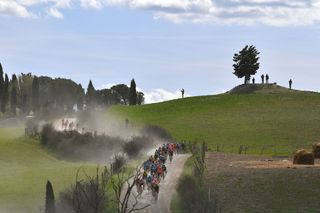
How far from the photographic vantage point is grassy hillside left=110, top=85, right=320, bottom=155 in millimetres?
106750

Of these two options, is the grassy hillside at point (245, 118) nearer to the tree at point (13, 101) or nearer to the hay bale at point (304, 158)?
the hay bale at point (304, 158)

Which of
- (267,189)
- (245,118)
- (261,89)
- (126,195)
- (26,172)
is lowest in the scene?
(26,172)

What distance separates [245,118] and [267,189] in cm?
7956

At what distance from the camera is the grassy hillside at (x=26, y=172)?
206ft

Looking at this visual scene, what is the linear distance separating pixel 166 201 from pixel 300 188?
34.3 feet

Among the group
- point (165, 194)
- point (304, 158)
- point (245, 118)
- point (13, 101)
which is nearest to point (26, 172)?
point (165, 194)

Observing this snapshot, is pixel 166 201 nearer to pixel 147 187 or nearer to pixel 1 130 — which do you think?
pixel 147 187

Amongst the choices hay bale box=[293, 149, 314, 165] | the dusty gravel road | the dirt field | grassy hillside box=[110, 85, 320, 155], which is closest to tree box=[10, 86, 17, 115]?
grassy hillside box=[110, 85, 320, 155]

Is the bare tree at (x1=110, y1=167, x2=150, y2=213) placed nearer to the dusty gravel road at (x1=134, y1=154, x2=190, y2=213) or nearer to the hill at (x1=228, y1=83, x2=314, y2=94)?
the dusty gravel road at (x1=134, y1=154, x2=190, y2=213)

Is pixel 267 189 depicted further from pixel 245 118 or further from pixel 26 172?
pixel 245 118

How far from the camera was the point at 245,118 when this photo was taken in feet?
422

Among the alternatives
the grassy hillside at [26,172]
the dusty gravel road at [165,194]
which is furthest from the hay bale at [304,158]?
the grassy hillside at [26,172]

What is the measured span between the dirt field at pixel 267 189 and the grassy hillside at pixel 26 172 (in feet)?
57.5

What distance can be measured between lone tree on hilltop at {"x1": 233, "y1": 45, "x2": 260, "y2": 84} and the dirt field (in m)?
96.6
